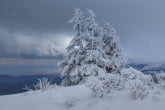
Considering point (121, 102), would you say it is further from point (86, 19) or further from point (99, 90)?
point (86, 19)

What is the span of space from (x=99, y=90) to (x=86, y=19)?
43.6 ft

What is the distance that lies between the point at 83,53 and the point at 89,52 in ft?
2.36

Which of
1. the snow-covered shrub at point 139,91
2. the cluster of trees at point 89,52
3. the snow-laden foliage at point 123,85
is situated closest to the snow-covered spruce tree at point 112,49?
the cluster of trees at point 89,52

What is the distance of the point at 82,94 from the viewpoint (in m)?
7.79

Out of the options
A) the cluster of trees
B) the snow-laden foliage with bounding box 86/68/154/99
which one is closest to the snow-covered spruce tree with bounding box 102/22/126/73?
the cluster of trees

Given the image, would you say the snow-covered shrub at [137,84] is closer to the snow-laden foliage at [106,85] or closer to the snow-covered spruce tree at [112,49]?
the snow-laden foliage at [106,85]

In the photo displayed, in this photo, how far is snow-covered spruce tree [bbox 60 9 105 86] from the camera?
59.7 feet

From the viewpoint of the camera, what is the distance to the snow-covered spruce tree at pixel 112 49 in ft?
64.8

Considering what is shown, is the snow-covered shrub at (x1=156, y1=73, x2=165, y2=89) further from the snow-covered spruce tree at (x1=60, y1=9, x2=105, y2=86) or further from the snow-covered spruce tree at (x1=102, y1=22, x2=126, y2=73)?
the snow-covered spruce tree at (x1=102, y1=22, x2=126, y2=73)

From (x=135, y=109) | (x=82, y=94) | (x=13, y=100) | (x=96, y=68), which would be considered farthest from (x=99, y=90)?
(x=96, y=68)

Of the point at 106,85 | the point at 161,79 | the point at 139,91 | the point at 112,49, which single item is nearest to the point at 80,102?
the point at 106,85

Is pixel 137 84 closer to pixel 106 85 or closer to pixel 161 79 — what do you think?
pixel 106 85

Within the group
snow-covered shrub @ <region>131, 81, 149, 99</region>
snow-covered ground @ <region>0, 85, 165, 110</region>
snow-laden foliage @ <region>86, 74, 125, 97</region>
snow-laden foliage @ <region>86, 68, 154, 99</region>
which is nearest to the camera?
snow-covered ground @ <region>0, 85, 165, 110</region>

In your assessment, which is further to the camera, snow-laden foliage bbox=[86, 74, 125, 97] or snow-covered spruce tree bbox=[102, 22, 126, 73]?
snow-covered spruce tree bbox=[102, 22, 126, 73]
